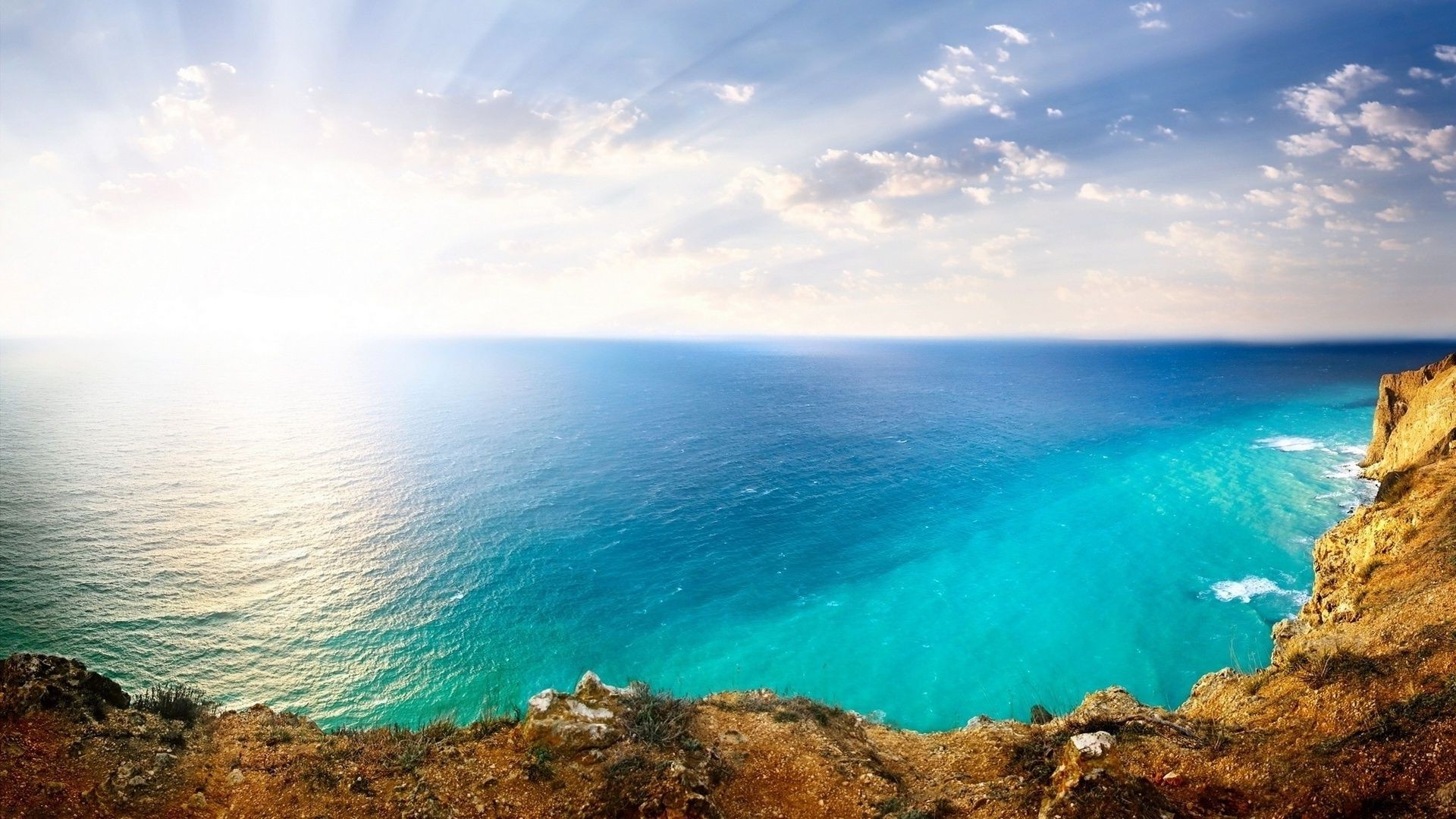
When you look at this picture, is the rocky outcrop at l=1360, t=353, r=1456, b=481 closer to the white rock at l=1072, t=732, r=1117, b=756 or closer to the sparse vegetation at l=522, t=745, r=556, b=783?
the white rock at l=1072, t=732, r=1117, b=756

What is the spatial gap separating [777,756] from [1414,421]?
279ft

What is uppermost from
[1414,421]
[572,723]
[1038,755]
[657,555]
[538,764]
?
[1414,421]

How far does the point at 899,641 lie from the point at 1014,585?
51.5ft

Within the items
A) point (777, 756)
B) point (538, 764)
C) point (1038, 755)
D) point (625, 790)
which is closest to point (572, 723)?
point (538, 764)

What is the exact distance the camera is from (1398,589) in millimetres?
25188

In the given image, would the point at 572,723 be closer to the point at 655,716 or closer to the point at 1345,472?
the point at 655,716

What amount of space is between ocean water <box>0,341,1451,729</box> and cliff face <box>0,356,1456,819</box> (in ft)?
71.0

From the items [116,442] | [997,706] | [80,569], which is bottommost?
[997,706]

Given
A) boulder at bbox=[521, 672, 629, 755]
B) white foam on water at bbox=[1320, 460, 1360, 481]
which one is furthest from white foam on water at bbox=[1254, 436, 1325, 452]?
boulder at bbox=[521, 672, 629, 755]

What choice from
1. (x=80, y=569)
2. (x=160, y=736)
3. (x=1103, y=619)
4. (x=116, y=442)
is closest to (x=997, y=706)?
(x=1103, y=619)

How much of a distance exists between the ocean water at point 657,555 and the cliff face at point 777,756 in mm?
21649

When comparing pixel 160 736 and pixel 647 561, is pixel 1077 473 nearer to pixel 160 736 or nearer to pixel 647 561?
pixel 647 561

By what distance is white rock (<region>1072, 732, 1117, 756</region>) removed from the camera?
45.3ft

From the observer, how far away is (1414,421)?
2363 inches
